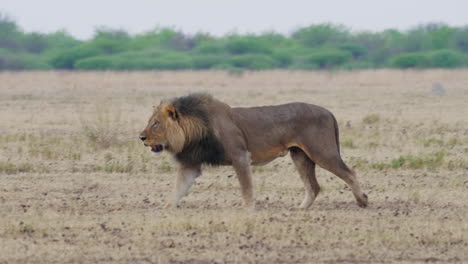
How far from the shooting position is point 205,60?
206ft

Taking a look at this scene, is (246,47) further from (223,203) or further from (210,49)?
(223,203)

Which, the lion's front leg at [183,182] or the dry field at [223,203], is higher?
the lion's front leg at [183,182]

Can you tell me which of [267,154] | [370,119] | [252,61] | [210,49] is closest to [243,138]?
[267,154]

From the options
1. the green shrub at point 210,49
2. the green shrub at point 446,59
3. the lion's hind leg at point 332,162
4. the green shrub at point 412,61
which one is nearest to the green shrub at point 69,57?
the green shrub at point 210,49

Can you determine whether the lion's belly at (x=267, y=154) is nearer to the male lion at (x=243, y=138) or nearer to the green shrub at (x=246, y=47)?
the male lion at (x=243, y=138)

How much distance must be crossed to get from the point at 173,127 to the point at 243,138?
738 millimetres

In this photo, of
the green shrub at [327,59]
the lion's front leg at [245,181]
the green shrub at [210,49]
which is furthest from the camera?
the green shrub at [210,49]

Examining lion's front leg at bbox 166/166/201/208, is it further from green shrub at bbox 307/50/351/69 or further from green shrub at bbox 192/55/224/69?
green shrub at bbox 307/50/351/69

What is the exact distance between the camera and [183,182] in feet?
35.7

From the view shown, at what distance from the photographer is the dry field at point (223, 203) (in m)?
8.64

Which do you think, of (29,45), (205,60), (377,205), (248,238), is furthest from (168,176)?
(29,45)

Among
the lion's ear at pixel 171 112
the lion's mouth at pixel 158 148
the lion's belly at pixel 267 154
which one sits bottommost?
the lion's belly at pixel 267 154

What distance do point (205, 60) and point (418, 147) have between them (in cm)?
4702

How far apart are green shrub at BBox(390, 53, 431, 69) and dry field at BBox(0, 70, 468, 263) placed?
1443 inches
